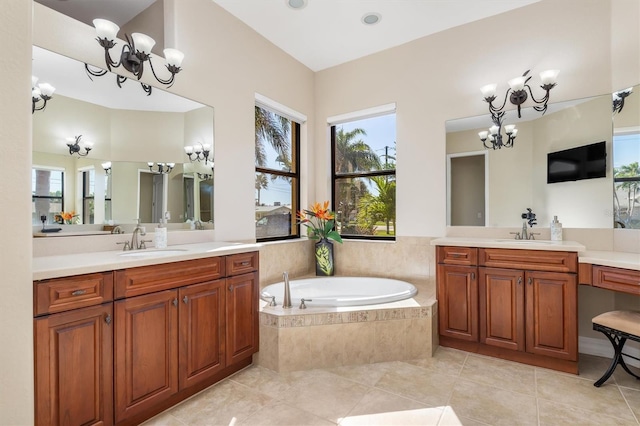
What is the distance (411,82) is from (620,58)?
1.65 meters

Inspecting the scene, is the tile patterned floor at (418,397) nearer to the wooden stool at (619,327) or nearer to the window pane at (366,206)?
the wooden stool at (619,327)

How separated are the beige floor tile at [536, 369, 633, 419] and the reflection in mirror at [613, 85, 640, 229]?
1248 mm

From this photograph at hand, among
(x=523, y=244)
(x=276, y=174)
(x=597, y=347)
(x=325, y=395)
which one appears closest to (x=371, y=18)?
(x=276, y=174)

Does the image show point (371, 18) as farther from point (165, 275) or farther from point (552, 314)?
point (552, 314)

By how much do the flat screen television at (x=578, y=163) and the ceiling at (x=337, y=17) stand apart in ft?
4.46

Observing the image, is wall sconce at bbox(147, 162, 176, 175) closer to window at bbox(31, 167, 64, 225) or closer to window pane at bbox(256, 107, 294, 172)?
window at bbox(31, 167, 64, 225)

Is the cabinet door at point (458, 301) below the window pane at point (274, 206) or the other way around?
below

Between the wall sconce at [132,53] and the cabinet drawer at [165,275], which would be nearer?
the cabinet drawer at [165,275]

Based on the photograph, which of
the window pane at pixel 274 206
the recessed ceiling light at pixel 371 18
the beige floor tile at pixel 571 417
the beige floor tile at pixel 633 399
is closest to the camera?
the beige floor tile at pixel 571 417

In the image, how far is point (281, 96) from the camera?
3.41m

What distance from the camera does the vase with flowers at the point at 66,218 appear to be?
6.02 feet

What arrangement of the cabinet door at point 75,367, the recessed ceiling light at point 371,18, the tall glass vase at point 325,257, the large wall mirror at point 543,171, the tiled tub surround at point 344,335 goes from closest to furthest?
the cabinet door at point 75,367, the tiled tub surround at point 344,335, the large wall mirror at point 543,171, the recessed ceiling light at point 371,18, the tall glass vase at point 325,257

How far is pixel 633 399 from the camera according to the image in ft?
6.31

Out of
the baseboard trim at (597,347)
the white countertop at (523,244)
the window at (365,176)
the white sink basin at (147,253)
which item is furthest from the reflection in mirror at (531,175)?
the white sink basin at (147,253)
